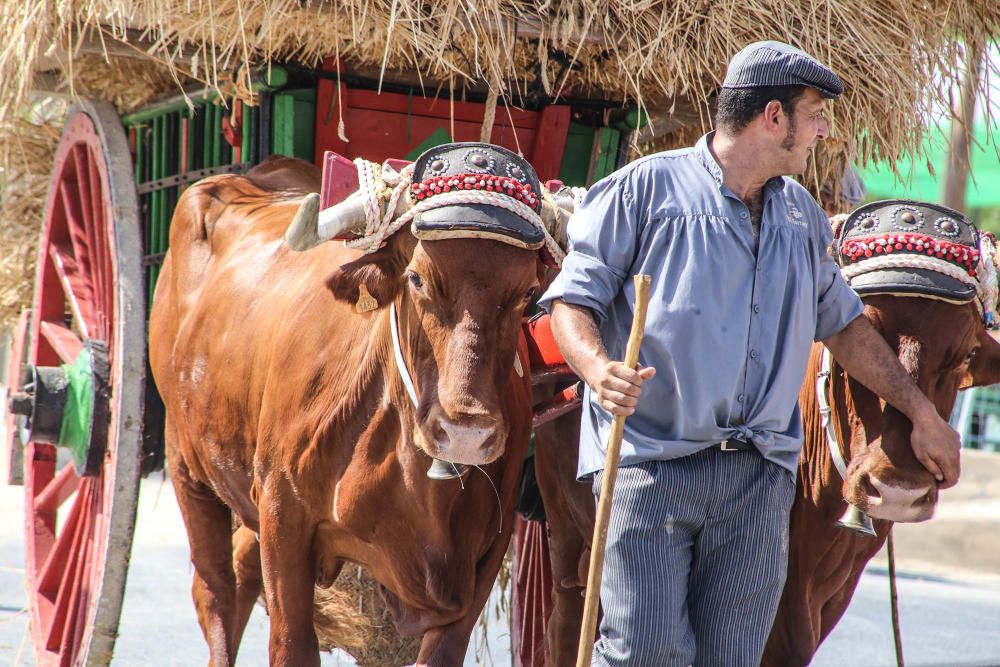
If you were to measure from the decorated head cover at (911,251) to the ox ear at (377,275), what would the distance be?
1.04 metres

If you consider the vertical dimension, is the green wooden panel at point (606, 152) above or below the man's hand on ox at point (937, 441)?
above

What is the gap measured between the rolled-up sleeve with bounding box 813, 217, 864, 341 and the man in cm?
11

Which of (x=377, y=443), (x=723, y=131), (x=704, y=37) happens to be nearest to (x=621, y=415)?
(x=723, y=131)

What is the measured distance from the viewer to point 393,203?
2900 millimetres

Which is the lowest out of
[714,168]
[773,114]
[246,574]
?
[246,574]

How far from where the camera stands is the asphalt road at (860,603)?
5.31m

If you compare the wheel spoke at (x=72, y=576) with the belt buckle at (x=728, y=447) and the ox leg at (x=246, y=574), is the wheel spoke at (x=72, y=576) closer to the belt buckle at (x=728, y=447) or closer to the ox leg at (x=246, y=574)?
the ox leg at (x=246, y=574)

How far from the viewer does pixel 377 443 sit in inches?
118

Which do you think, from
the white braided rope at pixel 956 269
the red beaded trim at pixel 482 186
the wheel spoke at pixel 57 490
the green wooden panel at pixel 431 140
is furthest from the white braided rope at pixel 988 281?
the wheel spoke at pixel 57 490

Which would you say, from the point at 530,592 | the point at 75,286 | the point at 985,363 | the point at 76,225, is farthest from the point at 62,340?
the point at 985,363

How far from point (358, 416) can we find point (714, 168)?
1.03 metres

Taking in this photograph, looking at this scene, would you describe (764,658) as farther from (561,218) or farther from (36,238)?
(36,238)

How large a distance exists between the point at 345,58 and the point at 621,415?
200 cm

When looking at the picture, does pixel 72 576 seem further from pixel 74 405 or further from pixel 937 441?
pixel 937 441
